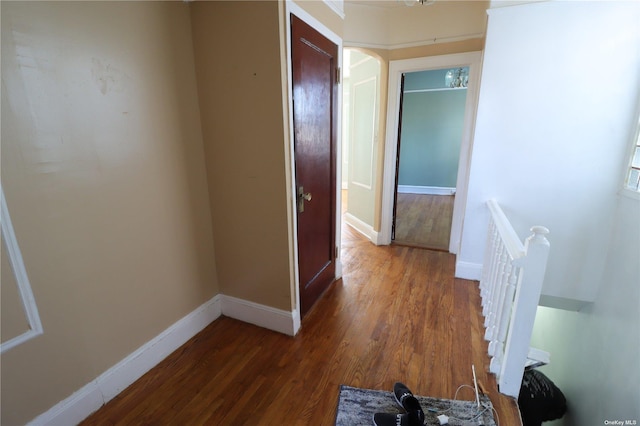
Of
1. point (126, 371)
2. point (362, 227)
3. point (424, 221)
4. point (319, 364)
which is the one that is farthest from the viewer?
point (424, 221)

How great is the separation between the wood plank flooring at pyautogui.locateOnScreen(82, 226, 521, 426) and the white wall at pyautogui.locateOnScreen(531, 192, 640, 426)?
85 centimetres

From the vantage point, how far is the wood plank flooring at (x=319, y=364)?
57.7 inches

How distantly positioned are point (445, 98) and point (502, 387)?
574cm

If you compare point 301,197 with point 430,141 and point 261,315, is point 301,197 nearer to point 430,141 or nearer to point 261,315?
point 261,315

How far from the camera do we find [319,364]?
5.76 ft

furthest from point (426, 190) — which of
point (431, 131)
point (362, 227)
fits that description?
point (362, 227)

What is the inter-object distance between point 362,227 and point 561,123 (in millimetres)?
2332

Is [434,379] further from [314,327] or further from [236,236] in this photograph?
[236,236]

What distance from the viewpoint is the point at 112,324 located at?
150cm

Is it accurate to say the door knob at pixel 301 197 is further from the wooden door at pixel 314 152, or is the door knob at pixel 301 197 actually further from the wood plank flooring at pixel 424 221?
the wood plank flooring at pixel 424 221

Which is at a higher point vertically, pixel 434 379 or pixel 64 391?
pixel 64 391

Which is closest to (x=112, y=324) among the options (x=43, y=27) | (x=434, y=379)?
(x=43, y=27)

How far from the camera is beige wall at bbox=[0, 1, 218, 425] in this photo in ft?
3.72

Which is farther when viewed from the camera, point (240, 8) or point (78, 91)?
point (240, 8)
